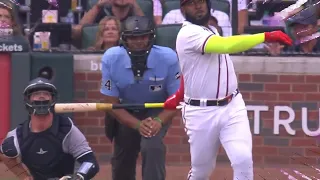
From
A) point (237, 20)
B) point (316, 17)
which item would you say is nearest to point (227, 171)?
point (237, 20)

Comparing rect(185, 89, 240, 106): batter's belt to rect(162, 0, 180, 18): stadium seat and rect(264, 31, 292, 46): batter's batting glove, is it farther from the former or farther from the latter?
rect(162, 0, 180, 18): stadium seat

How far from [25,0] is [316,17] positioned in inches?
197

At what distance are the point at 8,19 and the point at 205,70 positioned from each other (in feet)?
11.3

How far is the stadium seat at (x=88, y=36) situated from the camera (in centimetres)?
887

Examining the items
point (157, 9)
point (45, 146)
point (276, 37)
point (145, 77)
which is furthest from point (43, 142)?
point (157, 9)

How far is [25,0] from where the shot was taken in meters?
8.97

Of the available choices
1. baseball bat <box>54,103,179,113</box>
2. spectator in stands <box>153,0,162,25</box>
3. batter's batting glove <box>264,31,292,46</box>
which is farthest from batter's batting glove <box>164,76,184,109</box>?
spectator in stands <box>153,0,162,25</box>

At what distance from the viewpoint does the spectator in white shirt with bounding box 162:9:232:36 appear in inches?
348

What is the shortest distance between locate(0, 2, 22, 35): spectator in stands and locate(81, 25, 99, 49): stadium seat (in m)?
0.71

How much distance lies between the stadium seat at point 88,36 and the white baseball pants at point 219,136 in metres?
3.22

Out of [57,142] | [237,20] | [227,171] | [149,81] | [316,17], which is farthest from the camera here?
[237,20]

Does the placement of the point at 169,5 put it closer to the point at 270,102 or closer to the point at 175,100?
the point at 270,102

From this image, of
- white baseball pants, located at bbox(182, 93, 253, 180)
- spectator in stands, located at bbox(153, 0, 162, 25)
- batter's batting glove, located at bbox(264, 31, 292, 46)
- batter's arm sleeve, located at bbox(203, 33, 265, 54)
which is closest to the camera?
batter's batting glove, located at bbox(264, 31, 292, 46)

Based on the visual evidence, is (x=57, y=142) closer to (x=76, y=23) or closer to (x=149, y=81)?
Answer: (x=149, y=81)
